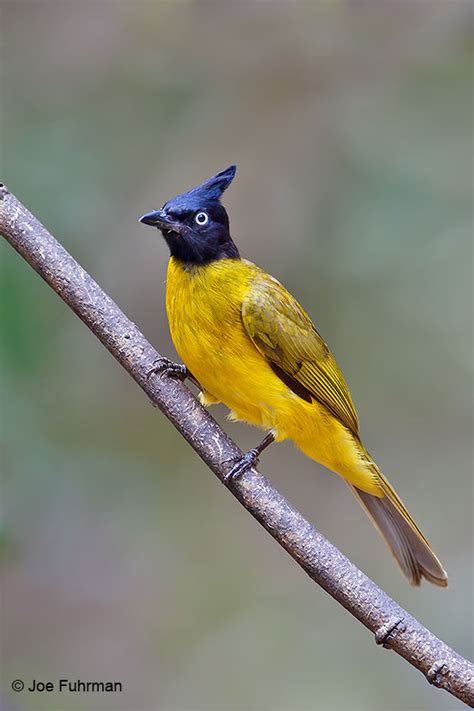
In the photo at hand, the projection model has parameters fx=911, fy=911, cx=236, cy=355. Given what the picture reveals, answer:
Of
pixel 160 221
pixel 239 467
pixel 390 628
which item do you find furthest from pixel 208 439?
pixel 160 221

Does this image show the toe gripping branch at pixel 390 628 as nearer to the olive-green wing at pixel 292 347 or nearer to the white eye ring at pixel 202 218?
the olive-green wing at pixel 292 347

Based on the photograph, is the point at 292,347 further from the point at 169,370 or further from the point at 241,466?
the point at 241,466

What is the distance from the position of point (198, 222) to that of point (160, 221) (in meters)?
0.19

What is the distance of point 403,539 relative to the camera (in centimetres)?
350

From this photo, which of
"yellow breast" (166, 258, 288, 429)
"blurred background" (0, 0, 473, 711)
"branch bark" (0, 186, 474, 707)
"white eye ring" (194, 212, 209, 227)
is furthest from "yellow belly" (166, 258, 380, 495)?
"blurred background" (0, 0, 473, 711)

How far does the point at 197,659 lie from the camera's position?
461cm

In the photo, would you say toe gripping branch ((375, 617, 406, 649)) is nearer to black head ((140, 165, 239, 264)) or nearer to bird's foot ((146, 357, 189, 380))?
bird's foot ((146, 357, 189, 380))

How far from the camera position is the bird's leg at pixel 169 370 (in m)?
2.91

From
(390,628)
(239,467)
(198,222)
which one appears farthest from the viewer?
(198,222)

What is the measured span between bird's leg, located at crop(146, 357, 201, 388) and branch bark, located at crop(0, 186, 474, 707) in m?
0.01

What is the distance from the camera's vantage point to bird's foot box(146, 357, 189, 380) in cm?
290

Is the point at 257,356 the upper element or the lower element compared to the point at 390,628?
upper

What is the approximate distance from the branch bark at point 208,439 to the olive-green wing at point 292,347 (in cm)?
55

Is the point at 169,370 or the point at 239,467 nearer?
the point at 239,467
